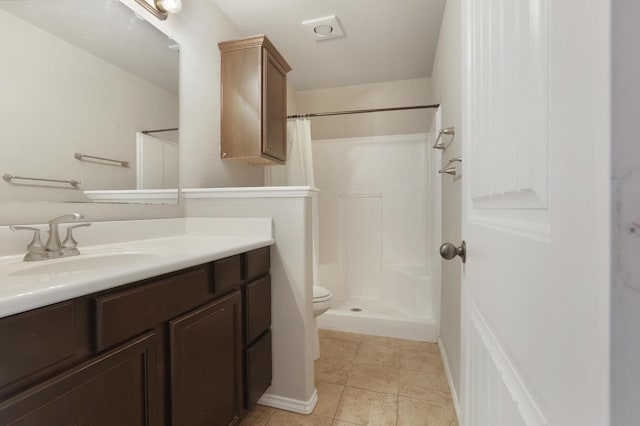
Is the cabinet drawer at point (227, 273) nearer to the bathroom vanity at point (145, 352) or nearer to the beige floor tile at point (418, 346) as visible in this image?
the bathroom vanity at point (145, 352)

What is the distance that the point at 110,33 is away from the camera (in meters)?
1.30

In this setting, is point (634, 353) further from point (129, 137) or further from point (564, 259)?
point (129, 137)

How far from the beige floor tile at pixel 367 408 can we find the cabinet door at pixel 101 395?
100 cm

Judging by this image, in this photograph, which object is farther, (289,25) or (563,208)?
(289,25)

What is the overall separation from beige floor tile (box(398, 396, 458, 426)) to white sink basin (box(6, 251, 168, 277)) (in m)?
1.42

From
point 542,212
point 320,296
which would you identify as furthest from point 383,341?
point 542,212

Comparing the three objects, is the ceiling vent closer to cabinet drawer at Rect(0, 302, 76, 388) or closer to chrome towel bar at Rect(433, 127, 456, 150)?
chrome towel bar at Rect(433, 127, 456, 150)

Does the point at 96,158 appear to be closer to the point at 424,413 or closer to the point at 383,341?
the point at 424,413

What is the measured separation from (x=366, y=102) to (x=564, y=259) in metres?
3.07

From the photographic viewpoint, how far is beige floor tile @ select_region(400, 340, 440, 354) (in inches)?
86.0

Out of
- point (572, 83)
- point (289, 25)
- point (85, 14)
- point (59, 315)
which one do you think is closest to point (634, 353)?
point (572, 83)

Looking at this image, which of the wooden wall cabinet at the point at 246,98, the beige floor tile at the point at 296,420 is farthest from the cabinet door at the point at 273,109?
the beige floor tile at the point at 296,420

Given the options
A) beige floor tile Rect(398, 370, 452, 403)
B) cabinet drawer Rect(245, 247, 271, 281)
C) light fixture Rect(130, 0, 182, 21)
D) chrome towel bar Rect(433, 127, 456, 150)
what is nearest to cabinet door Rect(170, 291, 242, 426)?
cabinet drawer Rect(245, 247, 271, 281)

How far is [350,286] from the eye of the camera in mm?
3127
